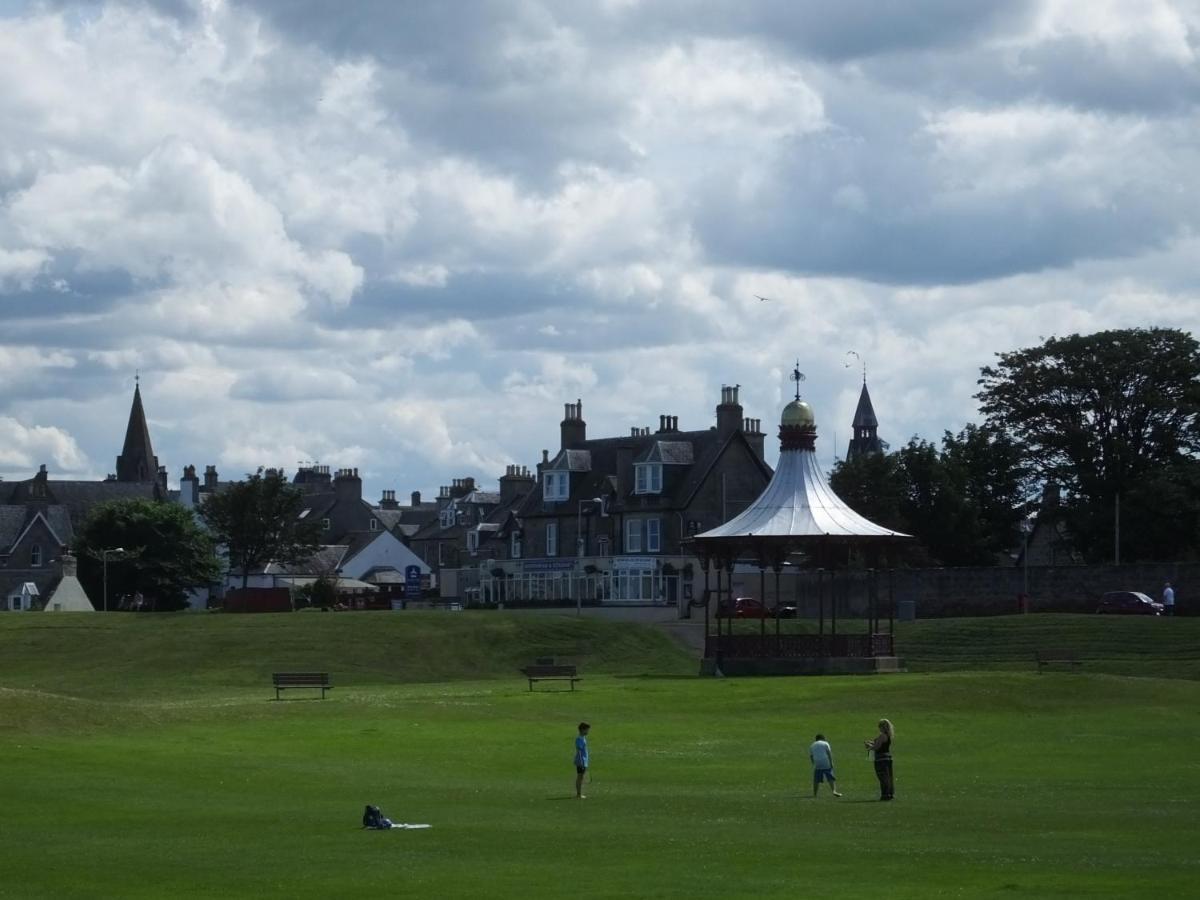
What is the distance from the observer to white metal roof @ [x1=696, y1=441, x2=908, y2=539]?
65.6 m

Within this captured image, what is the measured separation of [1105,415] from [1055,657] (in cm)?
3984

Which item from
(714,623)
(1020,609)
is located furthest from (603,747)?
(1020,609)

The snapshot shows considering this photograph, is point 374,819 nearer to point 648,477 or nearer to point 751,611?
point 751,611

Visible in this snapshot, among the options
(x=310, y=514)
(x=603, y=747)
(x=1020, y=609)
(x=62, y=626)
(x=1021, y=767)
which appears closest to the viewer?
(x=1021, y=767)

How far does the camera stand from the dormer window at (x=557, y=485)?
4385 inches

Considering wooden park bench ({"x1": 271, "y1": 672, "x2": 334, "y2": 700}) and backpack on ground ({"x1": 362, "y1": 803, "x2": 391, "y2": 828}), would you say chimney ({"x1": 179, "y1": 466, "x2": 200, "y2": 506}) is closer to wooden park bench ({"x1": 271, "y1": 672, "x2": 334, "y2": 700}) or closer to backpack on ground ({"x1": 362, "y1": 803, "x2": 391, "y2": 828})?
wooden park bench ({"x1": 271, "y1": 672, "x2": 334, "y2": 700})

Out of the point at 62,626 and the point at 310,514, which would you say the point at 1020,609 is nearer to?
the point at 62,626

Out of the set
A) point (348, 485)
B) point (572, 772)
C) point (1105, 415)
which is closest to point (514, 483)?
point (348, 485)

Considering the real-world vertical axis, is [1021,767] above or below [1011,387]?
below

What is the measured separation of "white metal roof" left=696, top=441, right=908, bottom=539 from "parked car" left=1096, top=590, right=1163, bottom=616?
19301 mm

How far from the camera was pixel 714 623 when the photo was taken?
276ft

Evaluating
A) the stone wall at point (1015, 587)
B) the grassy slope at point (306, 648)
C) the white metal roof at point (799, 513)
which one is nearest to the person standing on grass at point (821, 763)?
the white metal roof at point (799, 513)

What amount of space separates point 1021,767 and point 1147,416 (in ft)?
209

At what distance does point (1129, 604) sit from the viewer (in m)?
82.2
